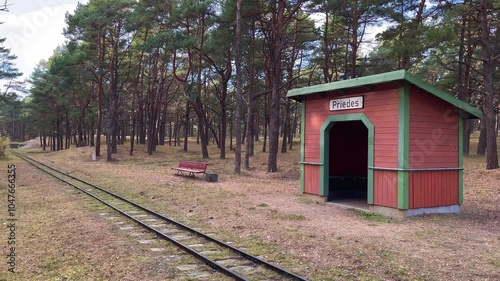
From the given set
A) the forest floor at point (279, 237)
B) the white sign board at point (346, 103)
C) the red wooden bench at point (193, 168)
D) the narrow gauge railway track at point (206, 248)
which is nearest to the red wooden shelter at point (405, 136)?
the white sign board at point (346, 103)

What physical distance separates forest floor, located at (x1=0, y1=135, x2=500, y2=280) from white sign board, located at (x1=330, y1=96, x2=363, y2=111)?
2.82 metres

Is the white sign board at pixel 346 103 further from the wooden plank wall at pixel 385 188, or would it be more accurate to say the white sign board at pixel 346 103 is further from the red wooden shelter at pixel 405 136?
the wooden plank wall at pixel 385 188

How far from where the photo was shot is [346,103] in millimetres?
10609

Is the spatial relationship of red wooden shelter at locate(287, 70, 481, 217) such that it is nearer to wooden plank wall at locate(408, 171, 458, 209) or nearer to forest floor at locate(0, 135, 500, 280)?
wooden plank wall at locate(408, 171, 458, 209)

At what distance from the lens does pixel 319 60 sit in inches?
1061

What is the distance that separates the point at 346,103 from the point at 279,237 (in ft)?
15.9

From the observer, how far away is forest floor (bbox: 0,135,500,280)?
215 inches

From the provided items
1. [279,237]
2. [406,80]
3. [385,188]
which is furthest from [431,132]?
[279,237]

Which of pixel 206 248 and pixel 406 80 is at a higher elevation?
pixel 406 80

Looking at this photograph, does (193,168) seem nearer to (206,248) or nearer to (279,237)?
(279,237)

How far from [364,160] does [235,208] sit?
538cm

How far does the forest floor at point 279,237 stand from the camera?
545cm

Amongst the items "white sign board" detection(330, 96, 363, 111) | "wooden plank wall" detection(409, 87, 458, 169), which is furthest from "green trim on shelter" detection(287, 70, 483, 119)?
"white sign board" detection(330, 96, 363, 111)

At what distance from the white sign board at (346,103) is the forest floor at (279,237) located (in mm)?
2821
